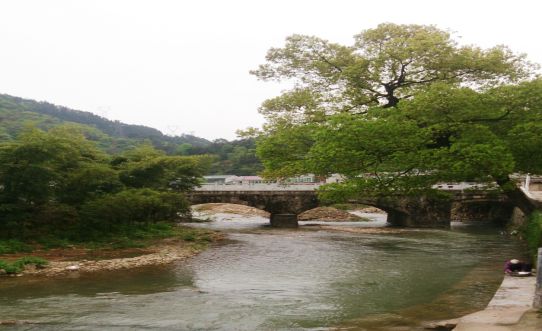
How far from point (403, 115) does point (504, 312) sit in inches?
325

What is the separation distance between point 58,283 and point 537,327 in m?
14.6

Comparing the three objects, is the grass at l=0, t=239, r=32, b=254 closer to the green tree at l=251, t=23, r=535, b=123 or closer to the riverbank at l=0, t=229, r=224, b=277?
the riverbank at l=0, t=229, r=224, b=277

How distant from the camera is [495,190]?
58.1 ft

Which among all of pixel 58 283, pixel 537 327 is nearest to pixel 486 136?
pixel 537 327

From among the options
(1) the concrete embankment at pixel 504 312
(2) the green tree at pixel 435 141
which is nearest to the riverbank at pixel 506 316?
(1) the concrete embankment at pixel 504 312

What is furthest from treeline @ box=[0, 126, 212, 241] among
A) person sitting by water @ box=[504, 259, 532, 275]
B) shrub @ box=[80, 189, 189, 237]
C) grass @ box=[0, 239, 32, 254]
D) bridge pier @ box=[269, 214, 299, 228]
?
person sitting by water @ box=[504, 259, 532, 275]

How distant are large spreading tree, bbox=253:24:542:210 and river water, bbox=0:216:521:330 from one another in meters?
3.49

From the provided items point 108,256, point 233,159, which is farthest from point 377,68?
point 233,159

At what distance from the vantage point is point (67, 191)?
25.2 m

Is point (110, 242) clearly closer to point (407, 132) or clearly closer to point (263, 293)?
point (263, 293)

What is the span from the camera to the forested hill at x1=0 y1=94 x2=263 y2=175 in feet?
330

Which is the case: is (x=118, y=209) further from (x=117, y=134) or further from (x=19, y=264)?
(x=117, y=134)

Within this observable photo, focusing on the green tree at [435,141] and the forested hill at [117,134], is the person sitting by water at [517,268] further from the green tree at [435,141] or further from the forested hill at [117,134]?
the forested hill at [117,134]

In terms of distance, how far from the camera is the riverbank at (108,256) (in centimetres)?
1848
